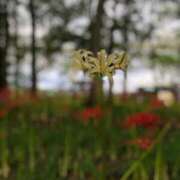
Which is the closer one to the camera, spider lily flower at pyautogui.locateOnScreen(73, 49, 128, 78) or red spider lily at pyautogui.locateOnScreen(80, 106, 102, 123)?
spider lily flower at pyautogui.locateOnScreen(73, 49, 128, 78)

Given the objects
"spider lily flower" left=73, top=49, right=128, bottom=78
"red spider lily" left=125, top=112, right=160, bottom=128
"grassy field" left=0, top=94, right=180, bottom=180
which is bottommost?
"grassy field" left=0, top=94, right=180, bottom=180

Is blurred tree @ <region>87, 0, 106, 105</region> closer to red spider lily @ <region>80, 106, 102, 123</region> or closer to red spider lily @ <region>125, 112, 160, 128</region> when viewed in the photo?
red spider lily @ <region>80, 106, 102, 123</region>

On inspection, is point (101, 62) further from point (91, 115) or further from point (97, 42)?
point (97, 42)

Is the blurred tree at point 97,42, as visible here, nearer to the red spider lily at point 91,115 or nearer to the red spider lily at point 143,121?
the red spider lily at point 91,115

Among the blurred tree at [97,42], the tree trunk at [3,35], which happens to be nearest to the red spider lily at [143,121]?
the blurred tree at [97,42]

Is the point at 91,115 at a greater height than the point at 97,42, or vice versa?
the point at 97,42

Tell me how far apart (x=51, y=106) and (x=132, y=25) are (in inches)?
158

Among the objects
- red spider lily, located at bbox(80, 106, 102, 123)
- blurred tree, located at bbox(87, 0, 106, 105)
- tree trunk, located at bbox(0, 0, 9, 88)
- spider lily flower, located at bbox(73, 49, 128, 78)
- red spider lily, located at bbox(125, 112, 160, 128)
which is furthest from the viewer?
tree trunk, located at bbox(0, 0, 9, 88)

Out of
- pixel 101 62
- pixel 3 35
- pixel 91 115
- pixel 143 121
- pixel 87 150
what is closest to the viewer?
pixel 101 62

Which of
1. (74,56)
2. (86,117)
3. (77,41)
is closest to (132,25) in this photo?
(77,41)

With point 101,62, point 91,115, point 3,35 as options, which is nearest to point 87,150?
point 91,115

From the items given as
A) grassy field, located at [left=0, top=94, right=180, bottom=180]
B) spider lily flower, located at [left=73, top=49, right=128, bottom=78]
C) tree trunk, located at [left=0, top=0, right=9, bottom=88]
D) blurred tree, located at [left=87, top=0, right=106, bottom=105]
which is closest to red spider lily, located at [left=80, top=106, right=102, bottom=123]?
grassy field, located at [left=0, top=94, right=180, bottom=180]

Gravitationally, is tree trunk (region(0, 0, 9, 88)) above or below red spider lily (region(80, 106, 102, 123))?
above

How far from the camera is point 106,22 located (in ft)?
44.9
